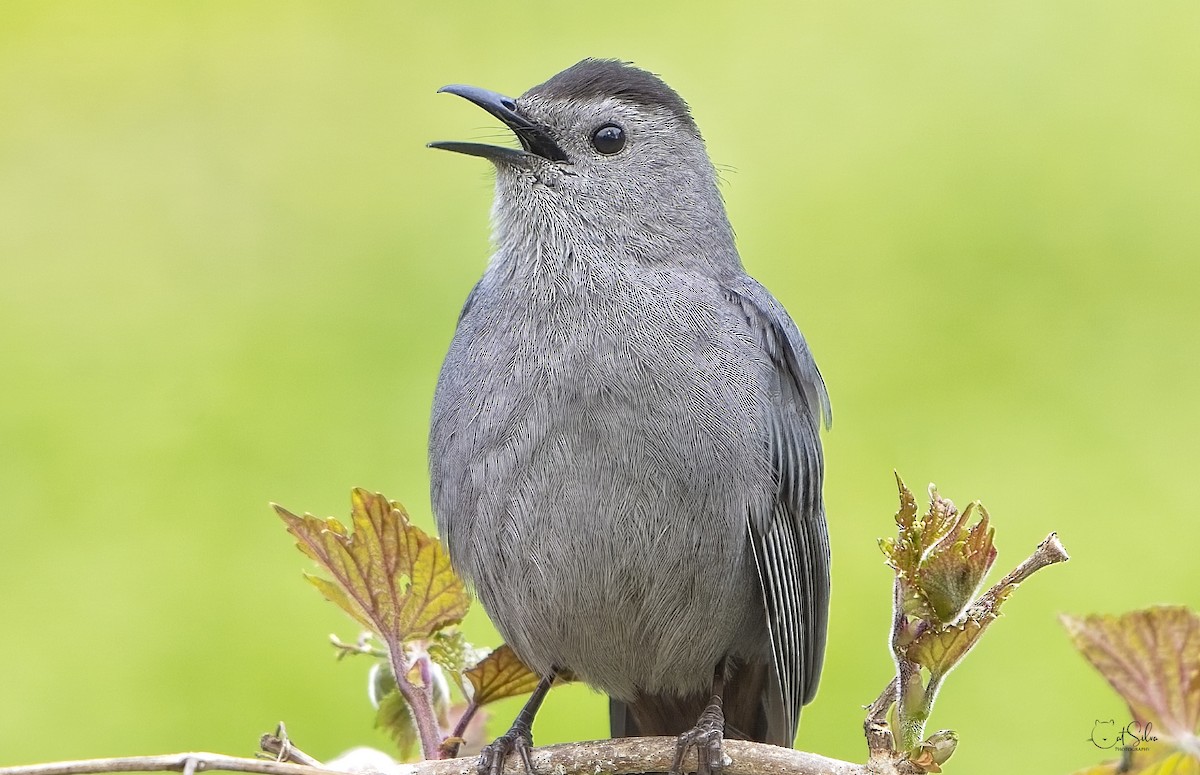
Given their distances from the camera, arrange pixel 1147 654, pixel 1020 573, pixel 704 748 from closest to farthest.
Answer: pixel 1147 654, pixel 1020 573, pixel 704 748

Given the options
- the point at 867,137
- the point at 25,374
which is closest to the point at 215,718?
the point at 25,374

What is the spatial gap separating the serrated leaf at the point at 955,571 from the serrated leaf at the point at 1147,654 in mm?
562

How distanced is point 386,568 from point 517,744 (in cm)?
74

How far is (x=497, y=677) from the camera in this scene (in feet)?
8.27

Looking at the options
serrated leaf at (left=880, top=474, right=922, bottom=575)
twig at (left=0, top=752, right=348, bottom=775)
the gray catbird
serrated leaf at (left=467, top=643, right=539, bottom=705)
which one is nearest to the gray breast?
the gray catbird

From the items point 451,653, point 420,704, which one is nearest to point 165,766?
point 420,704

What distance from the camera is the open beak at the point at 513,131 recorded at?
3334mm

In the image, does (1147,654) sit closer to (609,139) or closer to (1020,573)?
(1020,573)

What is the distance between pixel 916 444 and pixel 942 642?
3.83 m

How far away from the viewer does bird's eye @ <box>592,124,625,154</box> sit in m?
3.44

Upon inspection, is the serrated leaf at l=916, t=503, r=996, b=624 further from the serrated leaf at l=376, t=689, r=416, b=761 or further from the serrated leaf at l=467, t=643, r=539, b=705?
the serrated leaf at l=376, t=689, r=416, b=761

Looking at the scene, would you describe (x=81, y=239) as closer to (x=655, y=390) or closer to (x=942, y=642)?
(x=655, y=390)

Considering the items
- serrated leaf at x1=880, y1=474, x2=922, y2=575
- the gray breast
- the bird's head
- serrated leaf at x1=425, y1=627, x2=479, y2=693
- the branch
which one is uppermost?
the bird's head

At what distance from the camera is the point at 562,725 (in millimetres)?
5070
